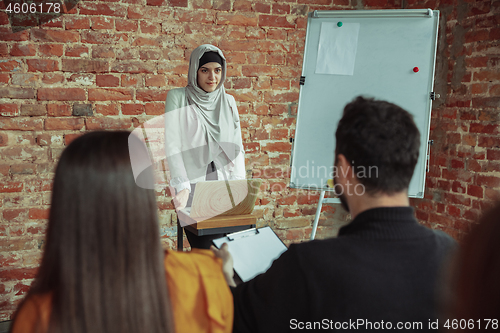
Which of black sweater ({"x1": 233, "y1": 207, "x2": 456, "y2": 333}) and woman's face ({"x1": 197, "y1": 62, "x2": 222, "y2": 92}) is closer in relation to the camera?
black sweater ({"x1": 233, "y1": 207, "x2": 456, "y2": 333})

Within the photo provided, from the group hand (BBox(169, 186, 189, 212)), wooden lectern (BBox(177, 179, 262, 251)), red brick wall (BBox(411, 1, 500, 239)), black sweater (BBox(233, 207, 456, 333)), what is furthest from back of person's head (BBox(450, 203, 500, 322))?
red brick wall (BBox(411, 1, 500, 239))

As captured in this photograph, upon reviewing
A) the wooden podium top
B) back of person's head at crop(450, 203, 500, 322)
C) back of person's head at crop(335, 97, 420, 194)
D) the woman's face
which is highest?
the woman's face

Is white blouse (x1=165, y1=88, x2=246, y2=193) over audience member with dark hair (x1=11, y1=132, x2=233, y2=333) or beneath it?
over

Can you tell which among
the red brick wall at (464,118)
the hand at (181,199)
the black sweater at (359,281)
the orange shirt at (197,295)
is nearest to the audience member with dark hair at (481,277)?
the black sweater at (359,281)

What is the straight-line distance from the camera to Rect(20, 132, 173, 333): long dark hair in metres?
0.66

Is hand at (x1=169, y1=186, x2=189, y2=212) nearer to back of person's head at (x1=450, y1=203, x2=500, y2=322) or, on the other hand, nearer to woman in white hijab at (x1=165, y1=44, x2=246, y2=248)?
woman in white hijab at (x1=165, y1=44, x2=246, y2=248)

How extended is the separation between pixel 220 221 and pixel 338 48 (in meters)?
1.13

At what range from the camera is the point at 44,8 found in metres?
2.28

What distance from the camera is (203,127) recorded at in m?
2.18

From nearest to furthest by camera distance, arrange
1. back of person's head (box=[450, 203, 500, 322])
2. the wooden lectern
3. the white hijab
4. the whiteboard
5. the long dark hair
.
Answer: back of person's head (box=[450, 203, 500, 322]) → the long dark hair → the wooden lectern → the whiteboard → the white hijab

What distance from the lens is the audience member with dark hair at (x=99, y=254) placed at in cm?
66

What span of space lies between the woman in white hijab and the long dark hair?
1.30 m

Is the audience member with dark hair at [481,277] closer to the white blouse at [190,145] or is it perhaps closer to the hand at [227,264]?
the hand at [227,264]

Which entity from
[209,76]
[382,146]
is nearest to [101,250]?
[382,146]
